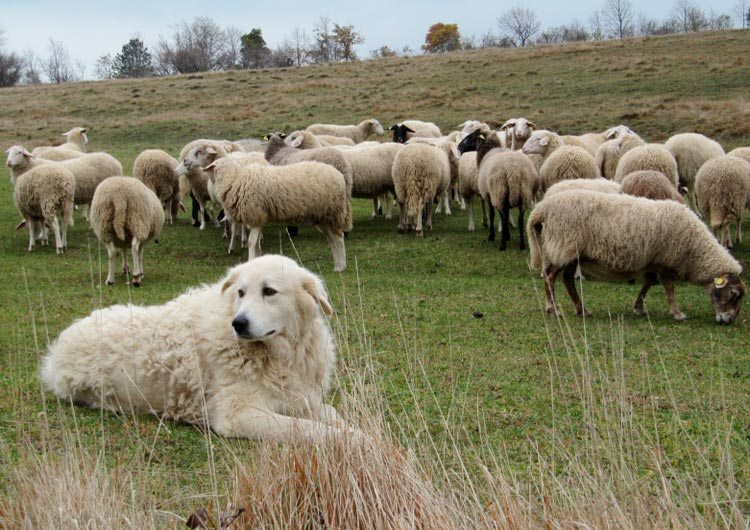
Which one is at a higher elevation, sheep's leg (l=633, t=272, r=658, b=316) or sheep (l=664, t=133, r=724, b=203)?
sheep (l=664, t=133, r=724, b=203)

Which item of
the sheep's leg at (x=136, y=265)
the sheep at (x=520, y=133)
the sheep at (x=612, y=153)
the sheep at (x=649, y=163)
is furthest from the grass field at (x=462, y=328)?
the sheep at (x=612, y=153)

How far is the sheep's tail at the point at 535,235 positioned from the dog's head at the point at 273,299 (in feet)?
16.1

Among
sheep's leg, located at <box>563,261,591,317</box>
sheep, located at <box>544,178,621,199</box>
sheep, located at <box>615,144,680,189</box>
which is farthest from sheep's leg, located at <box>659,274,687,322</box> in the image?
sheep, located at <box>615,144,680,189</box>

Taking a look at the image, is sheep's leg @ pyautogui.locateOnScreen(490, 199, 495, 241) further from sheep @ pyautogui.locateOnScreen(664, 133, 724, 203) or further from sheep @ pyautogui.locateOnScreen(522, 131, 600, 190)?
sheep @ pyautogui.locateOnScreen(664, 133, 724, 203)

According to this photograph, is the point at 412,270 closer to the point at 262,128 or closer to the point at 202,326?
the point at 202,326

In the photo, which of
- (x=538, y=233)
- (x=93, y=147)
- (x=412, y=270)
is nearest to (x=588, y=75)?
(x=93, y=147)

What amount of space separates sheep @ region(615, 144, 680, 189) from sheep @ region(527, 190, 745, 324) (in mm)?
4560

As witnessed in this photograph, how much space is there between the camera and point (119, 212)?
12055mm

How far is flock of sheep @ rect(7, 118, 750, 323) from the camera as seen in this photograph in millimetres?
9867

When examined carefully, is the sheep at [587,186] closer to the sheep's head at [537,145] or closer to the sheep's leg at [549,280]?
the sheep's leg at [549,280]

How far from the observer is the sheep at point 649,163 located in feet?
47.6

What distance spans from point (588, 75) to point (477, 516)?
132 feet

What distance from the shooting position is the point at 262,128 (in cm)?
3666

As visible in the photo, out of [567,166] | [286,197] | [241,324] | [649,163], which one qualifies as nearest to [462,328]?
[241,324]
